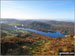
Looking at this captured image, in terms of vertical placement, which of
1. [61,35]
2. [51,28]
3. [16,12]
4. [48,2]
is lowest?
[61,35]

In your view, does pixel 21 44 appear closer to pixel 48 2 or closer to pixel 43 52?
pixel 43 52

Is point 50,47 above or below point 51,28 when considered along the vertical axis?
below

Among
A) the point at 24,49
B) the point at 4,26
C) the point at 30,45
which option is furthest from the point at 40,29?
the point at 4,26

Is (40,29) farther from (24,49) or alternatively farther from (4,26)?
(4,26)

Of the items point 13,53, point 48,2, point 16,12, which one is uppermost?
point 48,2

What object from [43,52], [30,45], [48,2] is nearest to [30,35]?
[30,45]

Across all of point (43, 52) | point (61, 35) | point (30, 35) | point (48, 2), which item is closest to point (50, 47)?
point (43, 52)

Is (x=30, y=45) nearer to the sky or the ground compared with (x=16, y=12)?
nearer to the ground

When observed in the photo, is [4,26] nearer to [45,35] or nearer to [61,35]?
[45,35]
